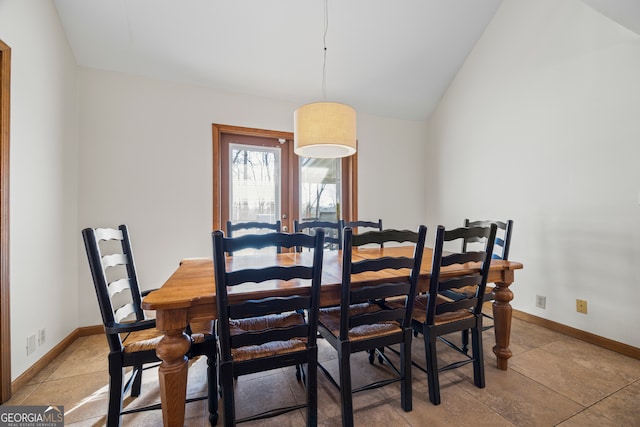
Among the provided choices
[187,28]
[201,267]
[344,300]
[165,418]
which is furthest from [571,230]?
[187,28]

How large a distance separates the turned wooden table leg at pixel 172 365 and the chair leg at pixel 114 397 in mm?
282

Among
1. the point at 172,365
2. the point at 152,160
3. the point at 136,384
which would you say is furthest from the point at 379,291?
the point at 152,160

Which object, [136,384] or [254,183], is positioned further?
[254,183]

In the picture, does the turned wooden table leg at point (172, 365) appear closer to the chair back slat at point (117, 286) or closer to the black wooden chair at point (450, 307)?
the chair back slat at point (117, 286)

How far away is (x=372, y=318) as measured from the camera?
1523 millimetres

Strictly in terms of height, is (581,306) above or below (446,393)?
above

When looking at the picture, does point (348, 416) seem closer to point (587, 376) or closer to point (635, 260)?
point (587, 376)

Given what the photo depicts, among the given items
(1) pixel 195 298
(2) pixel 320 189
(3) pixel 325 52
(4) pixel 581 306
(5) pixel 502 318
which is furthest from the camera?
(2) pixel 320 189

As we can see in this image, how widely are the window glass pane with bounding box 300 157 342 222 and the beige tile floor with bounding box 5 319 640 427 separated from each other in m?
1.82

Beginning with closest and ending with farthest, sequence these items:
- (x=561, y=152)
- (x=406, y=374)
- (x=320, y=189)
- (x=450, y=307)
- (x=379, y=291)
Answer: (x=379, y=291)
(x=406, y=374)
(x=450, y=307)
(x=561, y=152)
(x=320, y=189)

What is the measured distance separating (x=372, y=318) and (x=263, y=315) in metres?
0.57

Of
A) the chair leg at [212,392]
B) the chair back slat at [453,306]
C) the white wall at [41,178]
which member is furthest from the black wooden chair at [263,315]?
the white wall at [41,178]

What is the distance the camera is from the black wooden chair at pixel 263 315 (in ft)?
4.03

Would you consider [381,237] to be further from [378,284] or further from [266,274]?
[266,274]
